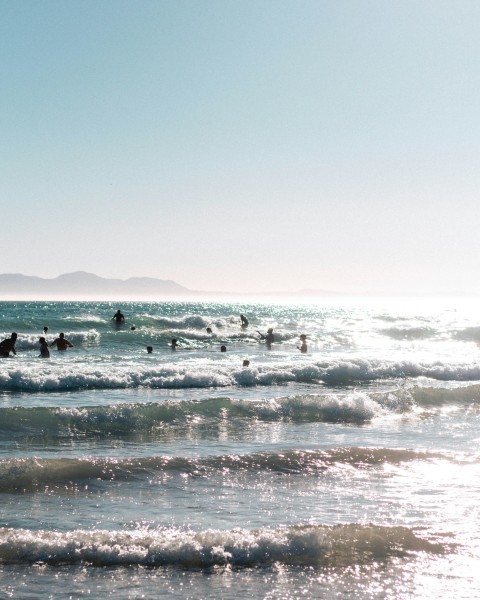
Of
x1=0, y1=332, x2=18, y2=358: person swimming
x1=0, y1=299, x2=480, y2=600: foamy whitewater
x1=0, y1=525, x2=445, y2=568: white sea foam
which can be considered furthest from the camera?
x1=0, y1=332, x2=18, y2=358: person swimming

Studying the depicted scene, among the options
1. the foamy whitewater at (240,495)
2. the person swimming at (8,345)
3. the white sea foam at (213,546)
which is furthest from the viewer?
the person swimming at (8,345)

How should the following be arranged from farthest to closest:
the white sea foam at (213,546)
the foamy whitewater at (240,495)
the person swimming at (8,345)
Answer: the person swimming at (8,345), the white sea foam at (213,546), the foamy whitewater at (240,495)

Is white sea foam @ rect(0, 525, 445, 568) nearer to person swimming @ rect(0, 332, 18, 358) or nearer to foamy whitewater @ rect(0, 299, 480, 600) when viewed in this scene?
foamy whitewater @ rect(0, 299, 480, 600)

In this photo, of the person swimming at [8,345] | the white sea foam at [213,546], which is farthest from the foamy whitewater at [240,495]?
the person swimming at [8,345]

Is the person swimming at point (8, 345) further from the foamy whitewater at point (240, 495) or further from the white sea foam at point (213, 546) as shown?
the white sea foam at point (213, 546)

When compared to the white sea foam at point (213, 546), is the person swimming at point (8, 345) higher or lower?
higher

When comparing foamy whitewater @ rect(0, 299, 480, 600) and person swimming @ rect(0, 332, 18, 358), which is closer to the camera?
foamy whitewater @ rect(0, 299, 480, 600)

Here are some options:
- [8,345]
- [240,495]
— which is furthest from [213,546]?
[8,345]

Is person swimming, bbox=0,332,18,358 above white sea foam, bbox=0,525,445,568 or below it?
above

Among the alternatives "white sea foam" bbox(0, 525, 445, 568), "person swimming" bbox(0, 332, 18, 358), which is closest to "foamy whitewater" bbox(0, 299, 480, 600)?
"white sea foam" bbox(0, 525, 445, 568)

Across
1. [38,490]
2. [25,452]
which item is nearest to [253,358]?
[25,452]

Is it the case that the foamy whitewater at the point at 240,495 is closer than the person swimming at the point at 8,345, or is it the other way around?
the foamy whitewater at the point at 240,495

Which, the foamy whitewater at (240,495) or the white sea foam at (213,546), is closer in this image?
the foamy whitewater at (240,495)

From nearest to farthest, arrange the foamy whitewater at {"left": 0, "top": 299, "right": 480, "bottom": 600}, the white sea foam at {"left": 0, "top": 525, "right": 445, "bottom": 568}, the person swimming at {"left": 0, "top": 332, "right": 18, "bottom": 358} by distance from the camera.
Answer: the foamy whitewater at {"left": 0, "top": 299, "right": 480, "bottom": 600} → the white sea foam at {"left": 0, "top": 525, "right": 445, "bottom": 568} → the person swimming at {"left": 0, "top": 332, "right": 18, "bottom": 358}
